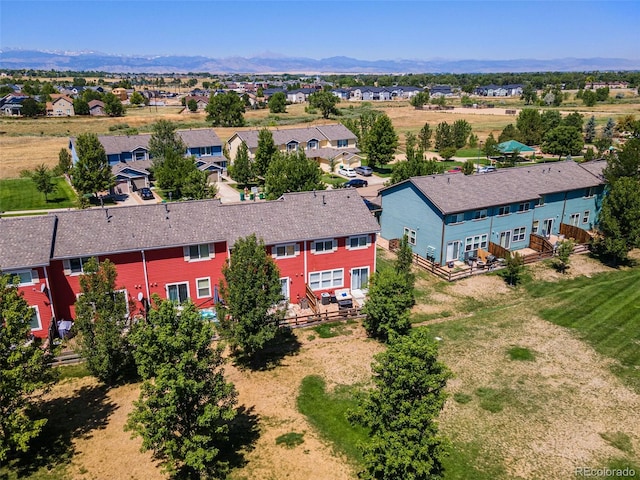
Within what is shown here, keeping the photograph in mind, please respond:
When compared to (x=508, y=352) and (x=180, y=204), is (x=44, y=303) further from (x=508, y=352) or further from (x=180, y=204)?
(x=508, y=352)

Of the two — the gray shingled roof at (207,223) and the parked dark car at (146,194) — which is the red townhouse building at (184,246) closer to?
the gray shingled roof at (207,223)

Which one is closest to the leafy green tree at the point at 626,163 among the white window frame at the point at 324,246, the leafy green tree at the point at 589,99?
the white window frame at the point at 324,246

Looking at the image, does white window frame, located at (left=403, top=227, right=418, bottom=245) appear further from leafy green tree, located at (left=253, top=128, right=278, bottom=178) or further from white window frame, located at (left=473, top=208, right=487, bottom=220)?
leafy green tree, located at (left=253, top=128, right=278, bottom=178)

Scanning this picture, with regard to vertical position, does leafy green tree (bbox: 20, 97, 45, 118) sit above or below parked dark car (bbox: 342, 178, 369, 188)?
above

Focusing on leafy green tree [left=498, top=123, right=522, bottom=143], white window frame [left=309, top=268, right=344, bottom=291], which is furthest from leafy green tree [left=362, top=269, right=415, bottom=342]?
leafy green tree [left=498, top=123, right=522, bottom=143]

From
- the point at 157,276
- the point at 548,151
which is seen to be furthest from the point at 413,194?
the point at 548,151
